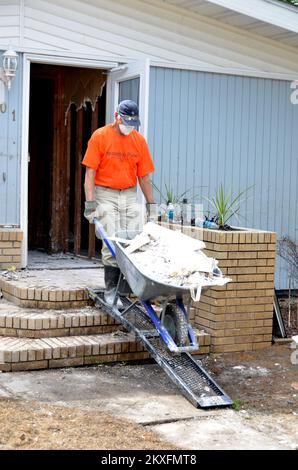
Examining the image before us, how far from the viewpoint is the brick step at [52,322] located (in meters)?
6.59

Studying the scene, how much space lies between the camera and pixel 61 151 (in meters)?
10.3

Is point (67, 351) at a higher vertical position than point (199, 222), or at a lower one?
lower

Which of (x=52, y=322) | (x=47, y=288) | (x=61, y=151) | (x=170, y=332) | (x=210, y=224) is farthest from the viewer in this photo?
(x=61, y=151)

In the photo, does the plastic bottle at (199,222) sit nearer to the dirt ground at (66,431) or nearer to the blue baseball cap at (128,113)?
the blue baseball cap at (128,113)

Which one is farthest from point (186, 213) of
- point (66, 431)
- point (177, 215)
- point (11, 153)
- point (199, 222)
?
point (66, 431)

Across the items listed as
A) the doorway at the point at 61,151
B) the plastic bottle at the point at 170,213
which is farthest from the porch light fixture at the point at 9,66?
the plastic bottle at the point at 170,213

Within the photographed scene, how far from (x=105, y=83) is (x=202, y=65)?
1233 millimetres

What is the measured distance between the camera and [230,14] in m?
8.70

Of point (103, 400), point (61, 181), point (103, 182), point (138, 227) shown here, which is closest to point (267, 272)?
point (138, 227)

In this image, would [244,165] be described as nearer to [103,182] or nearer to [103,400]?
[103,182]

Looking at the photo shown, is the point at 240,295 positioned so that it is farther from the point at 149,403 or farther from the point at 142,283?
the point at 149,403

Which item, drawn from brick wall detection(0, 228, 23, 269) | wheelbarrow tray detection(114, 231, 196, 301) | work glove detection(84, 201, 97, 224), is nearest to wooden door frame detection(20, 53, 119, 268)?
brick wall detection(0, 228, 23, 269)

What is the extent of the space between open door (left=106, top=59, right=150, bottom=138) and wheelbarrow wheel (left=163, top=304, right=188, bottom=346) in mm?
3181

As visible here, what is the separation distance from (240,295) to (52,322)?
6.07 feet
